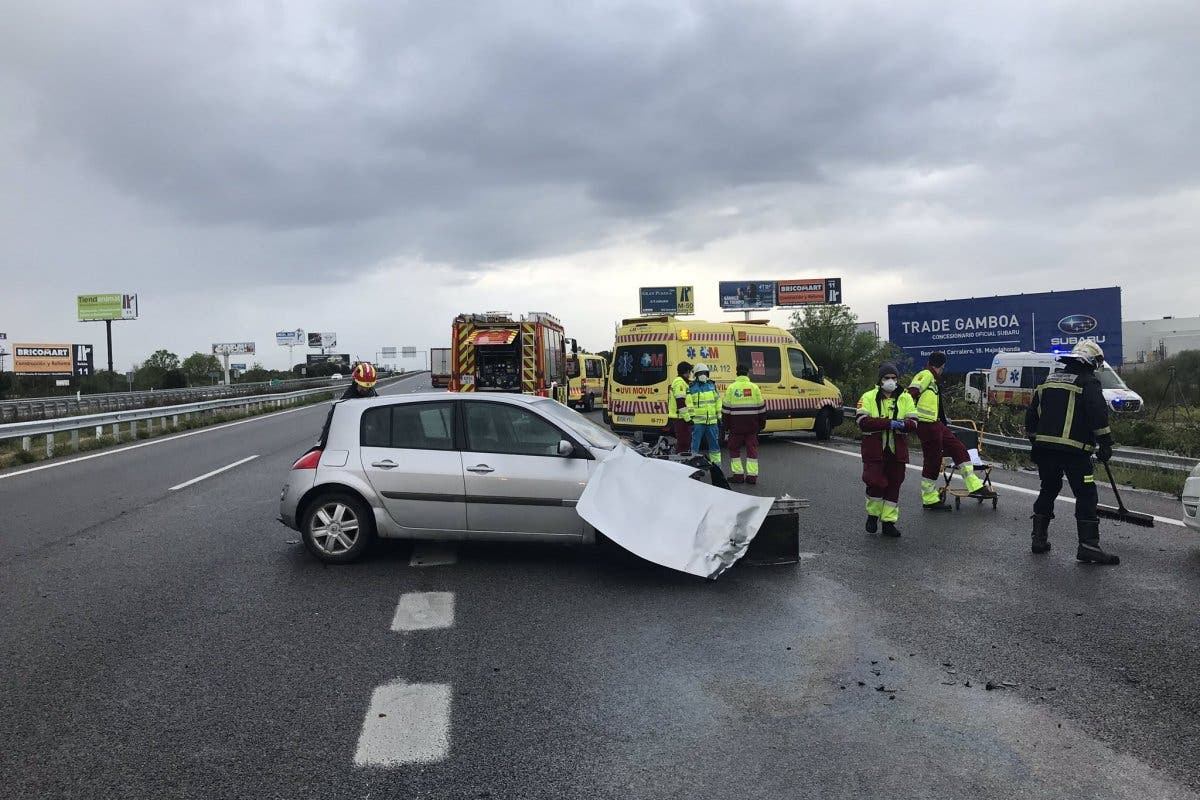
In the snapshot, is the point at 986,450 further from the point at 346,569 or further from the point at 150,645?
the point at 150,645

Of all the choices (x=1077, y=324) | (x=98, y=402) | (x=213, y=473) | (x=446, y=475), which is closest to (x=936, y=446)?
(x=446, y=475)

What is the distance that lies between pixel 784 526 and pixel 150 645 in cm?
449

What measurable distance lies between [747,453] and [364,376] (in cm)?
533

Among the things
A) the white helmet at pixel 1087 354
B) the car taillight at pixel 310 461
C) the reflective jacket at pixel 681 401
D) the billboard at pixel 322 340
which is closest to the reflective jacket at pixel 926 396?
the white helmet at pixel 1087 354

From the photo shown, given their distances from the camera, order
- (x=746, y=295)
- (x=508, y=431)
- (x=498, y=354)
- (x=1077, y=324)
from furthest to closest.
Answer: (x=746, y=295) → (x=1077, y=324) → (x=498, y=354) → (x=508, y=431)

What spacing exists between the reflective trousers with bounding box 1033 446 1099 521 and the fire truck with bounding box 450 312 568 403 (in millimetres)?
16971

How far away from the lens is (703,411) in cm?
1227

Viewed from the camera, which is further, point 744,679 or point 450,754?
point 744,679

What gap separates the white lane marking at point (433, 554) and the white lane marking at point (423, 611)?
0.98m

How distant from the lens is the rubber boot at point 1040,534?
7480 mm

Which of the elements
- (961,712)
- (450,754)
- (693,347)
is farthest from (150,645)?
(693,347)

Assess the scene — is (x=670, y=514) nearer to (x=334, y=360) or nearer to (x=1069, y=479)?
(x=1069, y=479)

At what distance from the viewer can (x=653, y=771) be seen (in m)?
3.52

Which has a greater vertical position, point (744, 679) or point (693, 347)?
point (693, 347)
